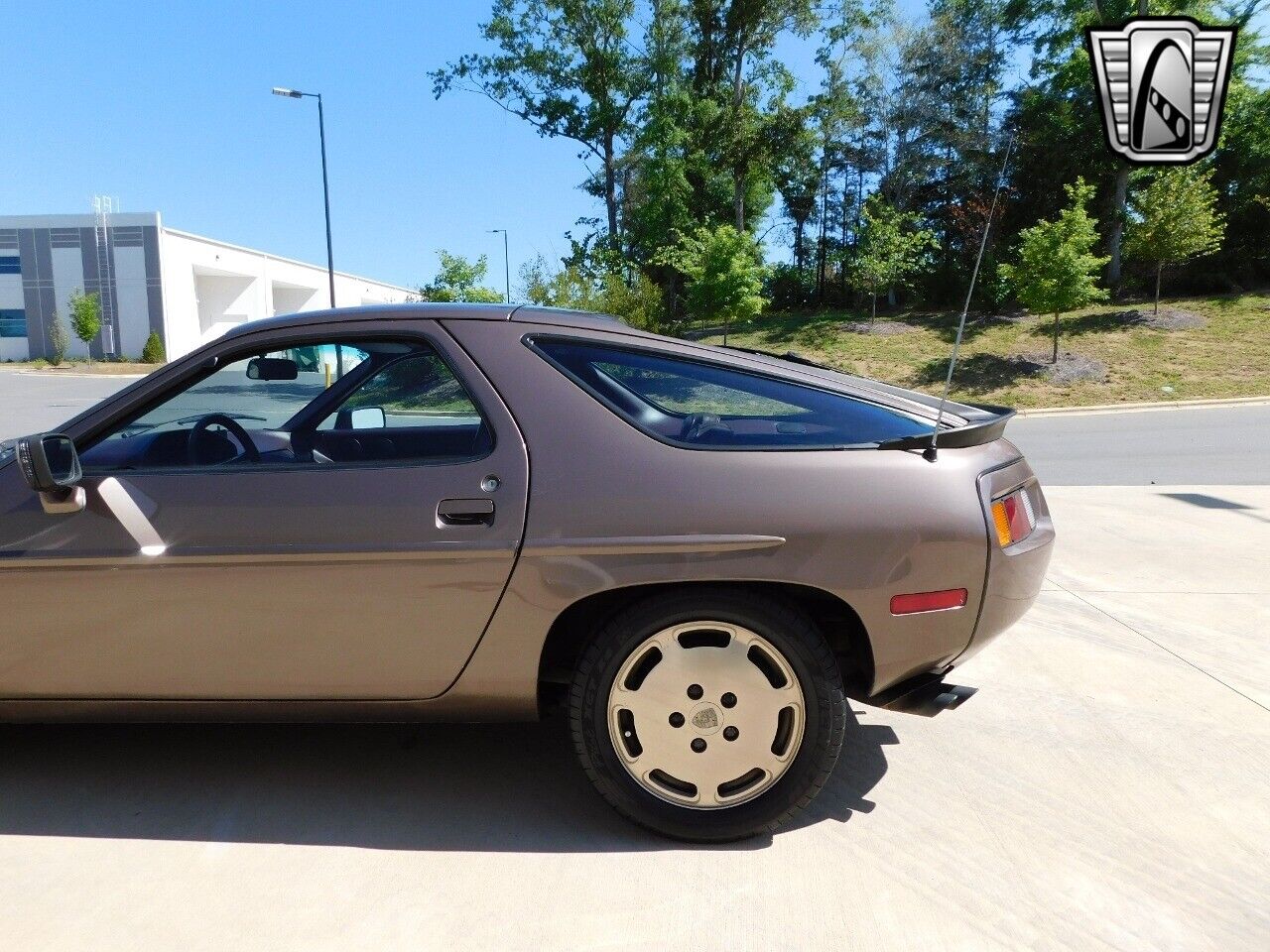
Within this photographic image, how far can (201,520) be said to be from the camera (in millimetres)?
2564

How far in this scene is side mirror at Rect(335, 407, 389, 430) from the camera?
10.9ft

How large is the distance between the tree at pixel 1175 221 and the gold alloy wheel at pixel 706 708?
2556 centimetres

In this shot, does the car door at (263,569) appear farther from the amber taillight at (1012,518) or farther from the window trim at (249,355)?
the amber taillight at (1012,518)

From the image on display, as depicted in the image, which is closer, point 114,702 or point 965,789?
point 114,702

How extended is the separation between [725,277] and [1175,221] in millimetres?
11624

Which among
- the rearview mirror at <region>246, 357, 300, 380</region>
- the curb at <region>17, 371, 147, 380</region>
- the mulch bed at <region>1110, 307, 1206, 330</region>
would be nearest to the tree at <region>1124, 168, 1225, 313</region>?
the mulch bed at <region>1110, 307, 1206, 330</region>

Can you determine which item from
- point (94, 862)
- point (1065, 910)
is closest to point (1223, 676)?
point (1065, 910)

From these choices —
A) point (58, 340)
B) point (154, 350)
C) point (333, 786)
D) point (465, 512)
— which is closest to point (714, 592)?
point (465, 512)

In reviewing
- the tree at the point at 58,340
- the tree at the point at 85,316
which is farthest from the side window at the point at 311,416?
the tree at the point at 58,340

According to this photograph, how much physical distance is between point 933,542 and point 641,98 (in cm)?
3752

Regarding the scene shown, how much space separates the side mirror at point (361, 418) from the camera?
3.33 metres

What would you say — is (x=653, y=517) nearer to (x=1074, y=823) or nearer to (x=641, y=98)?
(x=1074, y=823)

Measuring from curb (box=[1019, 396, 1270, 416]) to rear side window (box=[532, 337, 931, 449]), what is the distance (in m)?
17.6

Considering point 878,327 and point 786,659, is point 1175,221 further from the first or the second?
point 786,659
